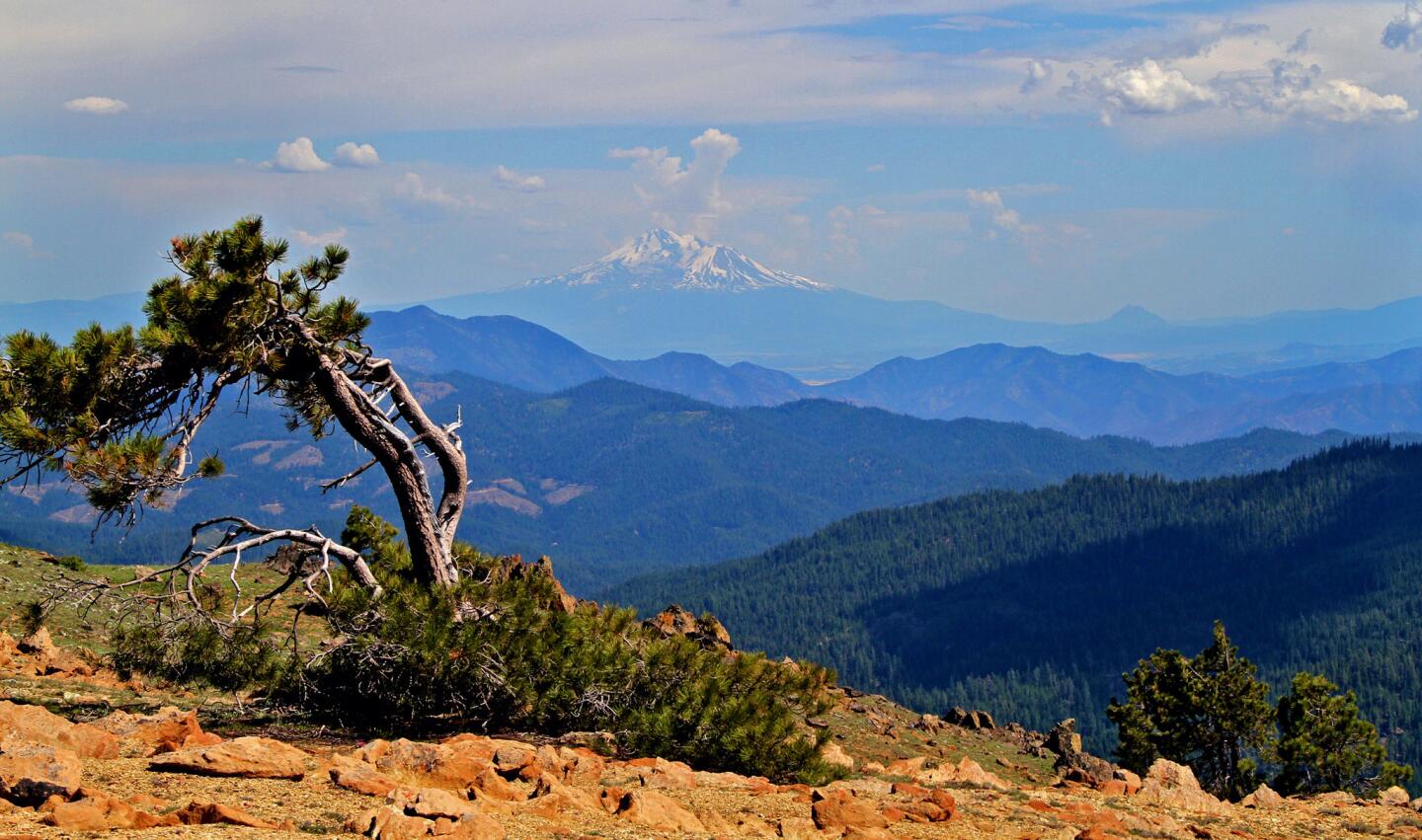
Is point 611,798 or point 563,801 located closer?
point 563,801

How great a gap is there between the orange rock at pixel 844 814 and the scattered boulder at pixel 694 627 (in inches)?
873

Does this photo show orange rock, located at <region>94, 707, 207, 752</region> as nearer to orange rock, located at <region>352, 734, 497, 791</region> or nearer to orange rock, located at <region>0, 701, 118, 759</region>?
orange rock, located at <region>0, 701, 118, 759</region>

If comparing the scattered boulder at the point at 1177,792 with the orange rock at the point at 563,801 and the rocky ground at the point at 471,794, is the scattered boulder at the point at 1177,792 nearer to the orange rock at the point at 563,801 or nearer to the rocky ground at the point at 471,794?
the rocky ground at the point at 471,794

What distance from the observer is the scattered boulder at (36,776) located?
14172mm

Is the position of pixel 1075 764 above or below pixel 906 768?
below

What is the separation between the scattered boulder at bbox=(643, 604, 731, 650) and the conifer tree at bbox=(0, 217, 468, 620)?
1745 centimetres

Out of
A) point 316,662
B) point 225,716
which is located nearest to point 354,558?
point 316,662

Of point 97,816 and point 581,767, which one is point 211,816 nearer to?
point 97,816

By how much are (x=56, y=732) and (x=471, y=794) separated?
589 cm

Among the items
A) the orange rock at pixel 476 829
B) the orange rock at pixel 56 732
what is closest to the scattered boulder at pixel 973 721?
the orange rock at pixel 476 829

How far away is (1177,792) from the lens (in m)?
23.6

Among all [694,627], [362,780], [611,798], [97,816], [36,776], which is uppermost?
[36,776]

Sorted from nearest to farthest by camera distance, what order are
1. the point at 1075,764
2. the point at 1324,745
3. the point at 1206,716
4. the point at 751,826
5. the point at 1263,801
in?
the point at 751,826
the point at 1263,801
the point at 1075,764
the point at 1206,716
the point at 1324,745

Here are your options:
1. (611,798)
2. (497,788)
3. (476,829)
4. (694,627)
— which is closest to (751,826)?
(611,798)
